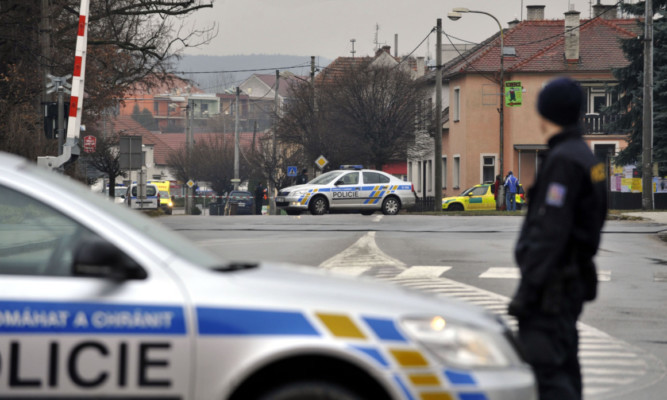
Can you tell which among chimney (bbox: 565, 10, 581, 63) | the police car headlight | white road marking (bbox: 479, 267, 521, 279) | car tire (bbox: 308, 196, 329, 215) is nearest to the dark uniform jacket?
the police car headlight

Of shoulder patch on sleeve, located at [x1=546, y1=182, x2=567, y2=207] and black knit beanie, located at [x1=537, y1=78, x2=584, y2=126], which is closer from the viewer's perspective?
shoulder patch on sleeve, located at [x1=546, y1=182, x2=567, y2=207]

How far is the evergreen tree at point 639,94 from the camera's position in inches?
1647

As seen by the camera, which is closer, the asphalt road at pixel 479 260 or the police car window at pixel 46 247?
the police car window at pixel 46 247

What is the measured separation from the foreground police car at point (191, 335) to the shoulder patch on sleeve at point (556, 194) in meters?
0.79

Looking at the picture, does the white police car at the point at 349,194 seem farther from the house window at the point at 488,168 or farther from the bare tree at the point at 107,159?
the house window at the point at 488,168

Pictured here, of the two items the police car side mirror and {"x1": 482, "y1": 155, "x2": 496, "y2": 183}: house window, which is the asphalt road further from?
{"x1": 482, "y1": 155, "x2": 496, "y2": 183}: house window

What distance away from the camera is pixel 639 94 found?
4341 cm

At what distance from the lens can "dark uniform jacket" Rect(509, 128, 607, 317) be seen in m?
4.74

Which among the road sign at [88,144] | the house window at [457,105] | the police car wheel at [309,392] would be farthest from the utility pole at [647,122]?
the police car wheel at [309,392]

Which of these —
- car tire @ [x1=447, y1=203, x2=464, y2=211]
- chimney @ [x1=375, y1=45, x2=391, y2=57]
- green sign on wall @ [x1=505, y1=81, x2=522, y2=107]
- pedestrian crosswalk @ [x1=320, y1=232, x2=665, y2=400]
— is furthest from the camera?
chimney @ [x1=375, y1=45, x2=391, y2=57]

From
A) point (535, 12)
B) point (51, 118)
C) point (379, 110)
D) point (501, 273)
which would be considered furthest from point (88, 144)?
point (535, 12)

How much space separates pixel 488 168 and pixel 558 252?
55.2 m

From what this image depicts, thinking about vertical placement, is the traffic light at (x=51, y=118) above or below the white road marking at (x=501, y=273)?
above

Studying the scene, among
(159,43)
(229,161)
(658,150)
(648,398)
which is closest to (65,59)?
(159,43)
